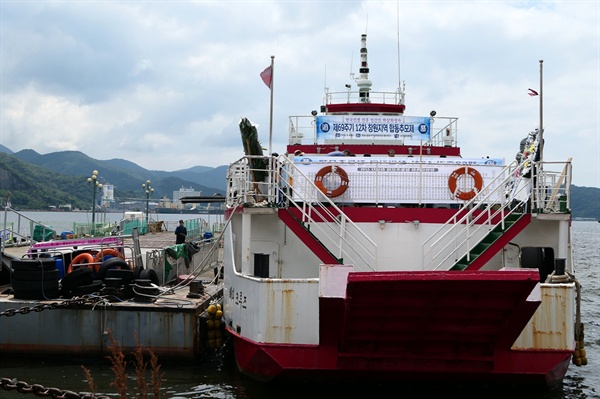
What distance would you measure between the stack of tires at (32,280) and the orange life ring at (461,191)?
911cm

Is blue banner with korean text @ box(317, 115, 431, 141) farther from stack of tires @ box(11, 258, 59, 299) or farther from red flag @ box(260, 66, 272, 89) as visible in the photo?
stack of tires @ box(11, 258, 59, 299)

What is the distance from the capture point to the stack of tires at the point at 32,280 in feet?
50.1

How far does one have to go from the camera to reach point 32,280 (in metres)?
15.3

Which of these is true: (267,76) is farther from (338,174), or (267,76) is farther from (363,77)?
(363,77)

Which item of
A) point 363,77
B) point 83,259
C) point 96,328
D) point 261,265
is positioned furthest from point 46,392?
point 363,77

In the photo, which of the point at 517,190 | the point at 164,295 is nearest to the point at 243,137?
the point at 164,295

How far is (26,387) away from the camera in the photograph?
5570 mm

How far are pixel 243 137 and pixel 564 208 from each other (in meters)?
6.70

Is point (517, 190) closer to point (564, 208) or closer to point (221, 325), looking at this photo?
point (564, 208)

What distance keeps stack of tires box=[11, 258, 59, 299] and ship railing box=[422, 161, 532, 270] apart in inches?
330

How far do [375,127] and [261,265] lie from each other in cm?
842

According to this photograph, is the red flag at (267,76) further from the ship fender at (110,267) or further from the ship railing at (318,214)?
the ship fender at (110,267)

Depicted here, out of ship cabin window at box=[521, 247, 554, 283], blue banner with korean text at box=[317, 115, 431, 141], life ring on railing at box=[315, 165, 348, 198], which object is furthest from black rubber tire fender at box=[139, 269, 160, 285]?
ship cabin window at box=[521, 247, 554, 283]

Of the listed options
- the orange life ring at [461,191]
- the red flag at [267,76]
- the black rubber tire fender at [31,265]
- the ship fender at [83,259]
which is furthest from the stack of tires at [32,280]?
the orange life ring at [461,191]
